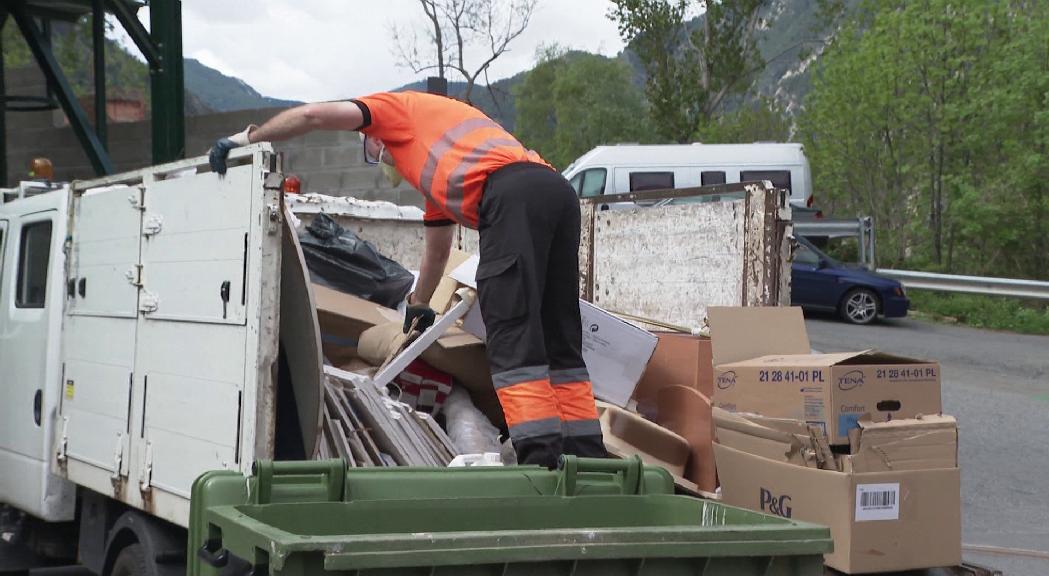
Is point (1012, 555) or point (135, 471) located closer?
point (135, 471)

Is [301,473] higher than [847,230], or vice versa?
[847,230]

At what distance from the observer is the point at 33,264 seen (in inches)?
203

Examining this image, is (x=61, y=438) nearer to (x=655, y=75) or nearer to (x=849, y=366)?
(x=849, y=366)

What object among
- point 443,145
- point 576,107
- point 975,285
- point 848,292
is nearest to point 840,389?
point 443,145

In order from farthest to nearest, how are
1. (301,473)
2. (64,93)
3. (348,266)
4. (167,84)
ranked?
(64,93)
(167,84)
(348,266)
(301,473)

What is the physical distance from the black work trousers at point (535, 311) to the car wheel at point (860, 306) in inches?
538

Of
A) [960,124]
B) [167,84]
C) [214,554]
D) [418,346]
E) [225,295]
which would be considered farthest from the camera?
[960,124]

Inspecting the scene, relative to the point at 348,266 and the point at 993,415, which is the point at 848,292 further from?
the point at 348,266

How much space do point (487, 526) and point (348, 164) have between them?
1024 centimetres

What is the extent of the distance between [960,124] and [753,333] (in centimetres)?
2026

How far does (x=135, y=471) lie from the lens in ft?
13.1

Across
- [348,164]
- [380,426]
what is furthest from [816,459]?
[348,164]

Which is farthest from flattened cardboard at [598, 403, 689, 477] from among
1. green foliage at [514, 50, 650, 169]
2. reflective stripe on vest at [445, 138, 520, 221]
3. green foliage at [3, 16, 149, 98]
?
green foliage at [514, 50, 650, 169]

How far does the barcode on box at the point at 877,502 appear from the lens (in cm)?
413
